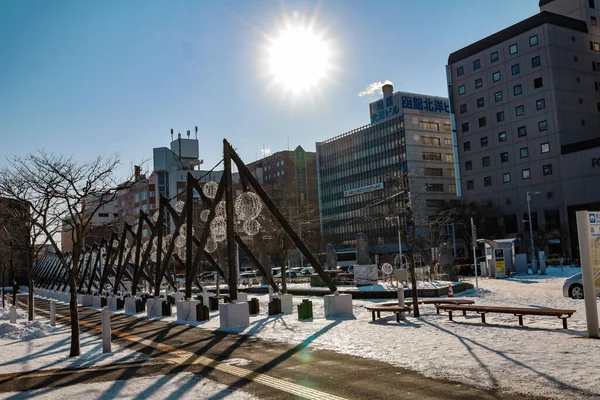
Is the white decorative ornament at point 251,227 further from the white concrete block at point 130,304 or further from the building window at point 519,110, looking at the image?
the building window at point 519,110

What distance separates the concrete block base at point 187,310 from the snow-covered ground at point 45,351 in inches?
172

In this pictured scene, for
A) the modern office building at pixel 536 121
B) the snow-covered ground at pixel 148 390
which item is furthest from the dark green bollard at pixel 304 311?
the modern office building at pixel 536 121

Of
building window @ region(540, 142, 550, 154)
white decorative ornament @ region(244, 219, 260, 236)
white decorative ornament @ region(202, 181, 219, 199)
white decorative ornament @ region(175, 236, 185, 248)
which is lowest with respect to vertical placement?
white decorative ornament @ region(175, 236, 185, 248)

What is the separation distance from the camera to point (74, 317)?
14.7 m

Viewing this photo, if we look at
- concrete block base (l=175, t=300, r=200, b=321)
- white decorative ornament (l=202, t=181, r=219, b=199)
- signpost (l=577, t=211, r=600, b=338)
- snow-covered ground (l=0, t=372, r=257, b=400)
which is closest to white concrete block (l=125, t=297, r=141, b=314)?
concrete block base (l=175, t=300, r=200, b=321)

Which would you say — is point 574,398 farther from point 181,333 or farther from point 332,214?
point 332,214

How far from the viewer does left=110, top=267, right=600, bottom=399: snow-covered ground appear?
8.80 m

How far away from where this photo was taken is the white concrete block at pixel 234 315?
19125 millimetres

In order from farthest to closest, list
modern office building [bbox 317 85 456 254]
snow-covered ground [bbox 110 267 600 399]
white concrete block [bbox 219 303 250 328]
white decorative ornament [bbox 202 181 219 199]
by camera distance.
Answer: modern office building [bbox 317 85 456 254], white decorative ornament [bbox 202 181 219 199], white concrete block [bbox 219 303 250 328], snow-covered ground [bbox 110 267 600 399]

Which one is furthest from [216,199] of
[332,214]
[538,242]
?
[332,214]

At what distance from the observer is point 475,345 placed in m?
12.4

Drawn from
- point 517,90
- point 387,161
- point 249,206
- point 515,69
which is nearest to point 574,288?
point 249,206

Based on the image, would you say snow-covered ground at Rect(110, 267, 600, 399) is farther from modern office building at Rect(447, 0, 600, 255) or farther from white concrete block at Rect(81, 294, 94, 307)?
modern office building at Rect(447, 0, 600, 255)

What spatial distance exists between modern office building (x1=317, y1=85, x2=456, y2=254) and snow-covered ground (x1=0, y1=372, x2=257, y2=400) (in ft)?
321
